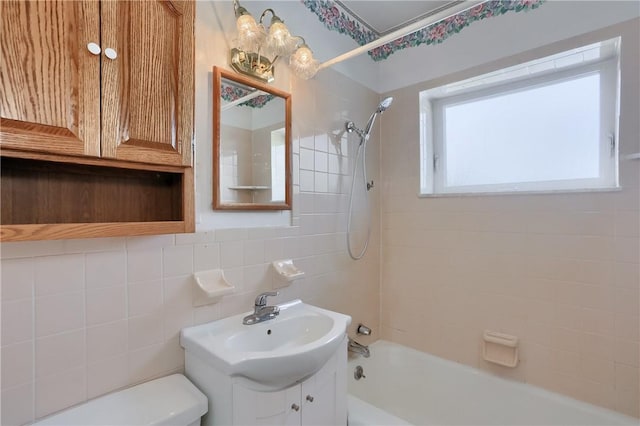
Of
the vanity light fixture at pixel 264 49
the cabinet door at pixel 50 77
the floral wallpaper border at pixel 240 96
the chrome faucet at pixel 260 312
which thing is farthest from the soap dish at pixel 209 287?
the vanity light fixture at pixel 264 49

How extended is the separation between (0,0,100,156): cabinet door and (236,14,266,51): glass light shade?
56 cm

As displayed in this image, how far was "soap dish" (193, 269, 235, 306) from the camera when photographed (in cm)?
118

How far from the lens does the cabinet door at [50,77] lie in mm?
674

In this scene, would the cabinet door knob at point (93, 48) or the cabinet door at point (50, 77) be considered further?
the cabinet door knob at point (93, 48)

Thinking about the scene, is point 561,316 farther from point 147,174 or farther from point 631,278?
point 147,174

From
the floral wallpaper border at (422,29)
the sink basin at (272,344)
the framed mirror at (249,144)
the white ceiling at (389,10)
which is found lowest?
the sink basin at (272,344)

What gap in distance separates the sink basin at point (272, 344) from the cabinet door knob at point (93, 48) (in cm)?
93

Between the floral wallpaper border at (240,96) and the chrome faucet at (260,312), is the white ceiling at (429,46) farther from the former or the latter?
the chrome faucet at (260,312)

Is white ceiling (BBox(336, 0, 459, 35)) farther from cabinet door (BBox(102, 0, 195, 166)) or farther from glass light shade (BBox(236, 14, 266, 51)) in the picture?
cabinet door (BBox(102, 0, 195, 166))

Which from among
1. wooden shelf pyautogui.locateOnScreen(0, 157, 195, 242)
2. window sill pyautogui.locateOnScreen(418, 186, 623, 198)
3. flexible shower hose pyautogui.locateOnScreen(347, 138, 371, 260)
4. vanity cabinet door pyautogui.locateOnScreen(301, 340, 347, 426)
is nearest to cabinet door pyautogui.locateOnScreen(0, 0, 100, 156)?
wooden shelf pyautogui.locateOnScreen(0, 157, 195, 242)

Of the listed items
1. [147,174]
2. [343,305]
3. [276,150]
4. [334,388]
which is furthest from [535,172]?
[147,174]

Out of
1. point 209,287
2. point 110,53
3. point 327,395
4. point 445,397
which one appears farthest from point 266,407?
point 445,397

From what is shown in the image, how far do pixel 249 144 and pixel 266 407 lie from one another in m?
1.05

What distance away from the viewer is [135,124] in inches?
34.5
